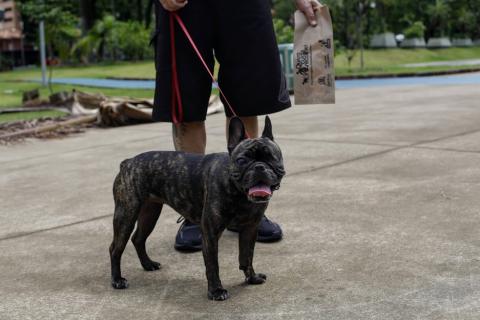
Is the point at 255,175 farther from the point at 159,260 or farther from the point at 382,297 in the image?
the point at 159,260

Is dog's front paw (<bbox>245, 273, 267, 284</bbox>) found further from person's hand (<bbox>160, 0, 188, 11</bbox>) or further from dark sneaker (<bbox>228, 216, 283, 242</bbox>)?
person's hand (<bbox>160, 0, 188, 11</bbox>)

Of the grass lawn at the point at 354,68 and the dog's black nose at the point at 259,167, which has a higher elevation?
the dog's black nose at the point at 259,167

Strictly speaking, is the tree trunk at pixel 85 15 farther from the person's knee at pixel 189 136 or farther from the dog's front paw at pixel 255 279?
the dog's front paw at pixel 255 279

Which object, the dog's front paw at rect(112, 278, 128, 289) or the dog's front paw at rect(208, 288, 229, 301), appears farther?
the dog's front paw at rect(112, 278, 128, 289)

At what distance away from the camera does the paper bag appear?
3.33m

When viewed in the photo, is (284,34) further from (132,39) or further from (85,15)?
(85,15)

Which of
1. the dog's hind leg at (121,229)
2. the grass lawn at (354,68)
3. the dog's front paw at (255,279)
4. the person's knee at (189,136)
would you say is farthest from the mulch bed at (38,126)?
the grass lawn at (354,68)

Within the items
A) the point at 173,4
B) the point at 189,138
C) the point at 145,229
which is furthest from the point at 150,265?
the point at 173,4

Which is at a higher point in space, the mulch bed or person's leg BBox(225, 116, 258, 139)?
person's leg BBox(225, 116, 258, 139)

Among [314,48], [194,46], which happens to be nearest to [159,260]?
[194,46]

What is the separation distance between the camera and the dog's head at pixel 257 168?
2.35 meters

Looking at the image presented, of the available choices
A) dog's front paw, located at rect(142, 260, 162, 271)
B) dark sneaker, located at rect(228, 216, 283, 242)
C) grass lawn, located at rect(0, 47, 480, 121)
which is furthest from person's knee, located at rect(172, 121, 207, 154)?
grass lawn, located at rect(0, 47, 480, 121)

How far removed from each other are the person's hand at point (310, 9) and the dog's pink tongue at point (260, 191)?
4.14 ft

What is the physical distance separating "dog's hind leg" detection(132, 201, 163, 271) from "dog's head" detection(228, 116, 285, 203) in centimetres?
71
